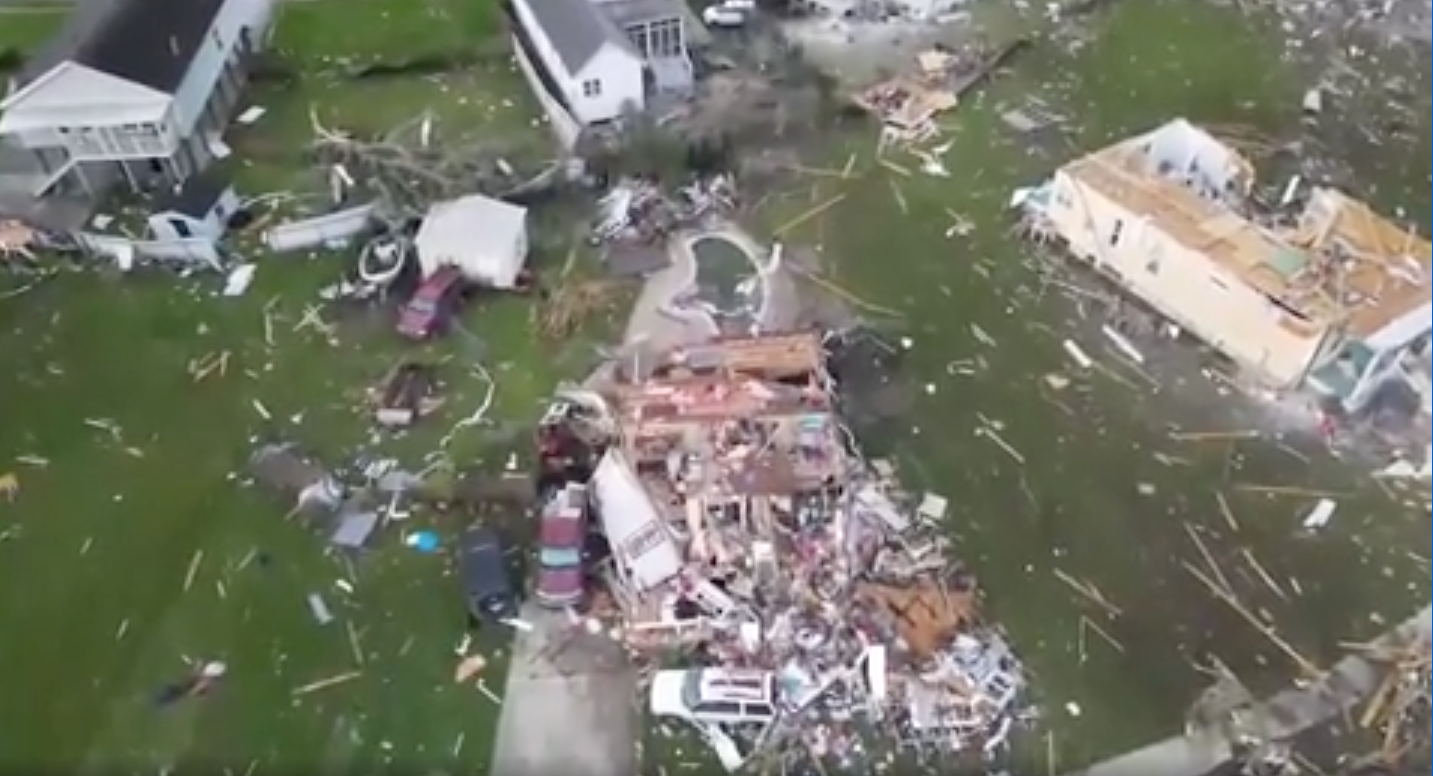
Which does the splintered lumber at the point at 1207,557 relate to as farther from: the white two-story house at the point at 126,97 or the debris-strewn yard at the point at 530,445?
the white two-story house at the point at 126,97

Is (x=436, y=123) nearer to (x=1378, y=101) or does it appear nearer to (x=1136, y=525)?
(x=1136, y=525)

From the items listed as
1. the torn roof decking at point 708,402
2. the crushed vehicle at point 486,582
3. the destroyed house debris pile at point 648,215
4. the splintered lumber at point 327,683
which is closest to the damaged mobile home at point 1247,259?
the destroyed house debris pile at point 648,215

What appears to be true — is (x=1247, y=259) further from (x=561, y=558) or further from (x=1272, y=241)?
(x=561, y=558)

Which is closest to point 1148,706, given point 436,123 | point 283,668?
point 283,668

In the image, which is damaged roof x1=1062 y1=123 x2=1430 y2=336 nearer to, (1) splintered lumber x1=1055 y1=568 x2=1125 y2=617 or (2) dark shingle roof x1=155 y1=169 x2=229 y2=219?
(1) splintered lumber x1=1055 y1=568 x2=1125 y2=617

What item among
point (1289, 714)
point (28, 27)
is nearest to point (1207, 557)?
point (1289, 714)

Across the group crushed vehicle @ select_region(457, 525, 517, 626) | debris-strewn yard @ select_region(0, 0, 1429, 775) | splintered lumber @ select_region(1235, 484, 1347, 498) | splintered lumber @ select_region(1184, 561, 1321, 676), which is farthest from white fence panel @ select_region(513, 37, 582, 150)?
splintered lumber @ select_region(1184, 561, 1321, 676)
